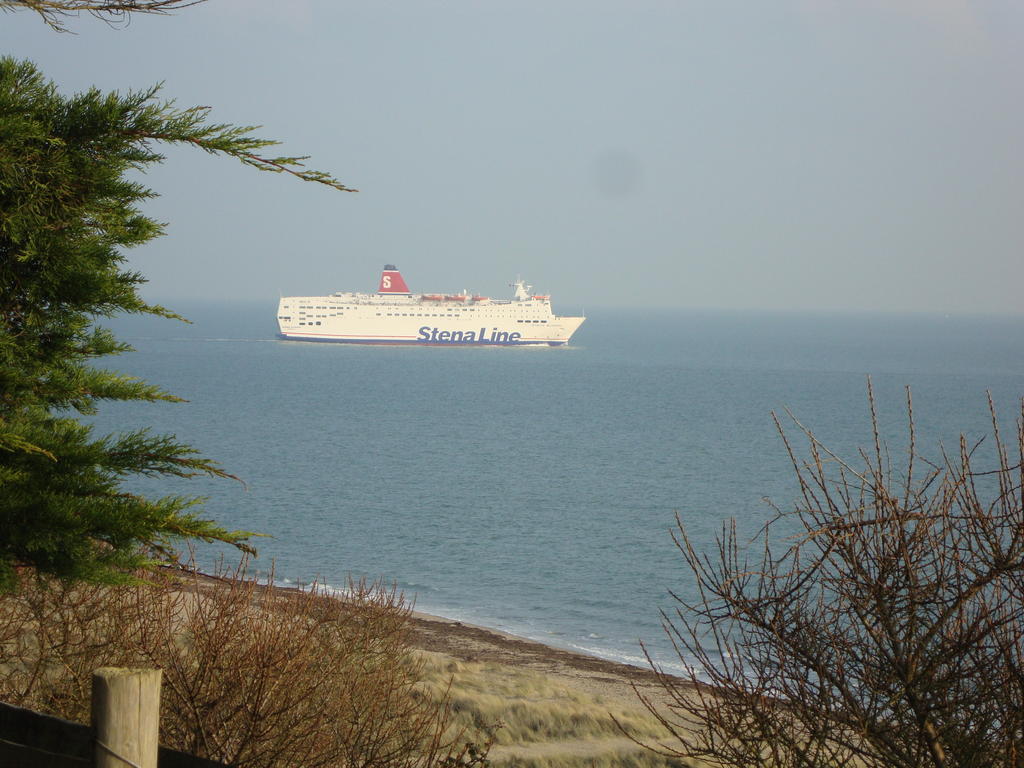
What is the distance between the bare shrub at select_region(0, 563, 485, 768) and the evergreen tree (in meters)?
1.03

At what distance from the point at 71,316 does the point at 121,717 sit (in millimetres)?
2141

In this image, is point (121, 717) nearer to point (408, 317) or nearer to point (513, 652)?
point (513, 652)

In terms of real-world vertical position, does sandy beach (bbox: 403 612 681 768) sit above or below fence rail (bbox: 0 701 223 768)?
below

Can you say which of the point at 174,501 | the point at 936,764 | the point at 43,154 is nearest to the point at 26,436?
the point at 174,501

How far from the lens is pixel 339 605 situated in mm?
7824

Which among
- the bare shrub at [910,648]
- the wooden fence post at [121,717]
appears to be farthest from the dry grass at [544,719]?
the wooden fence post at [121,717]

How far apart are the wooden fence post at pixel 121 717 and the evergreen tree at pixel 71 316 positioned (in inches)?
49.7

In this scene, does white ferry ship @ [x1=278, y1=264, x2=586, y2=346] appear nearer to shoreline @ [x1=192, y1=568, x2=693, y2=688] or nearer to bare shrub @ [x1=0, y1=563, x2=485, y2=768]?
shoreline @ [x1=192, y1=568, x2=693, y2=688]

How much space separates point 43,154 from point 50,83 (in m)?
0.32

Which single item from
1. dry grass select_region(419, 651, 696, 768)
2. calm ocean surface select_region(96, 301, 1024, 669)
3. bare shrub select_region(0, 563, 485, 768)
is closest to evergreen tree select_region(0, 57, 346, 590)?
bare shrub select_region(0, 563, 485, 768)

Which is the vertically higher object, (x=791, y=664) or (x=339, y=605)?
(x=791, y=664)

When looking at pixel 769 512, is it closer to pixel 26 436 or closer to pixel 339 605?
pixel 339 605

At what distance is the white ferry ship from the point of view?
8225 centimetres

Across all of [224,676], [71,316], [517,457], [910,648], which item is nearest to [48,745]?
[71,316]
